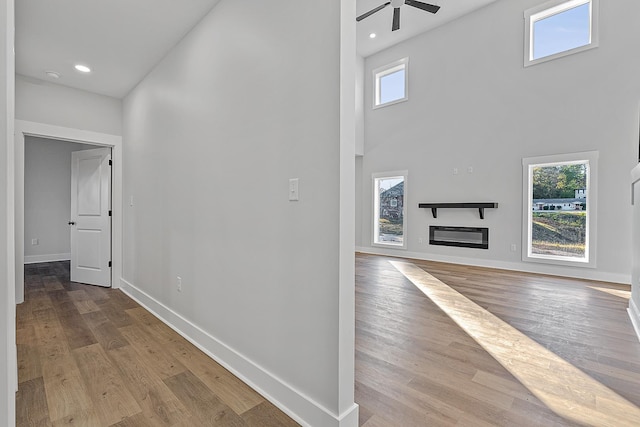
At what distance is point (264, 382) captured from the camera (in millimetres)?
1751

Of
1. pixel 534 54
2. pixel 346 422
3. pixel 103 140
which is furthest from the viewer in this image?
pixel 534 54

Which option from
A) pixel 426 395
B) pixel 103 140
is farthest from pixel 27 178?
pixel 426 395

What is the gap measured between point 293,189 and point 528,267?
5262 millimetres

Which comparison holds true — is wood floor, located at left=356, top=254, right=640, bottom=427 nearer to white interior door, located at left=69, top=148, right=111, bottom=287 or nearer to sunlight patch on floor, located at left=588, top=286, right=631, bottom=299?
sunlight patch on floor, located at left=588, top=286, right=631, bottom=299

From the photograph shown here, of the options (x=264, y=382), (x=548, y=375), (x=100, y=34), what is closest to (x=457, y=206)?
(x=548, y=375)

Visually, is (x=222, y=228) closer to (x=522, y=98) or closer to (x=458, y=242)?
(x=458, y=242)

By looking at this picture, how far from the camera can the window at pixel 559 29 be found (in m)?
4.67

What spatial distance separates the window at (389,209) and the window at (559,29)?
3.13m

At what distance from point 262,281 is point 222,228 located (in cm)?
60

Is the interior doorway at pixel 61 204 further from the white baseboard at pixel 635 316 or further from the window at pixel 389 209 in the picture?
the white baseboard at pixel 635 316

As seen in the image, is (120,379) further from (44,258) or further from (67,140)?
(44,258)

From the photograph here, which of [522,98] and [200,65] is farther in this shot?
[522,98]

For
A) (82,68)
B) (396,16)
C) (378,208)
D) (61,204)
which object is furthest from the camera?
(378,208)

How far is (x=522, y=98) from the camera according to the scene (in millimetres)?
5234
